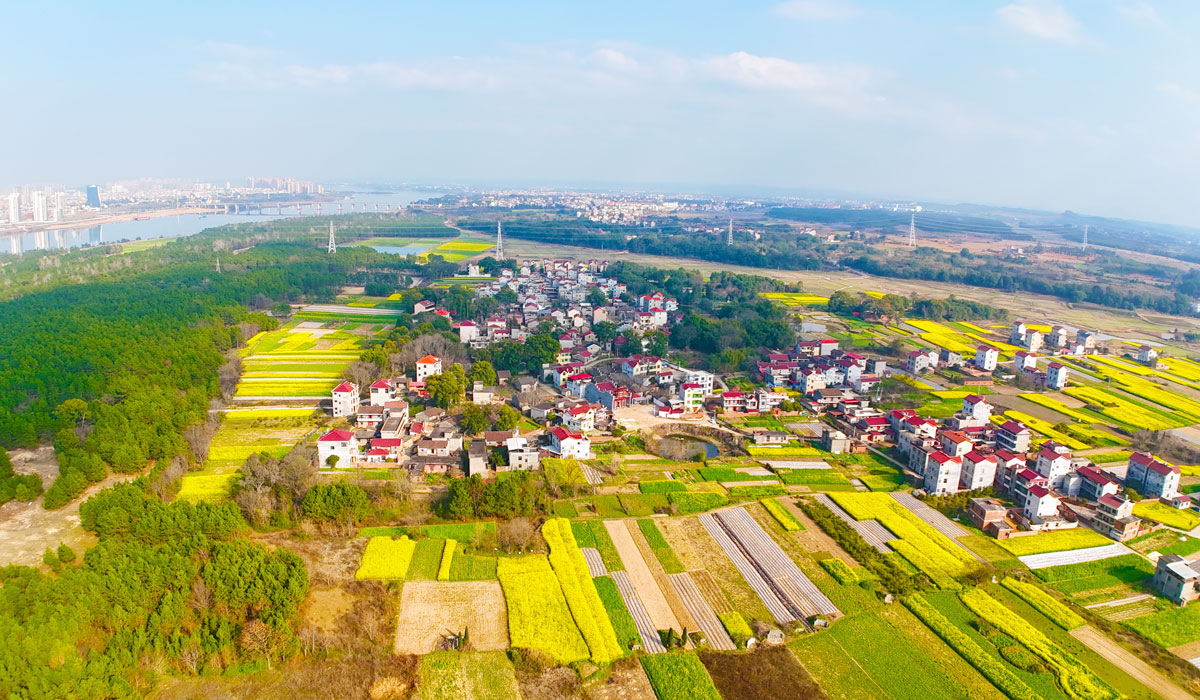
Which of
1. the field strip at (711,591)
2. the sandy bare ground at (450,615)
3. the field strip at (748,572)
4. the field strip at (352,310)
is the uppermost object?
the field strip at (352,310)

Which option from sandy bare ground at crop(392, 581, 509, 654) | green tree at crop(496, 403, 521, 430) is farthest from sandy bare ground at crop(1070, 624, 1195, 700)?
green tree at crop(496, 403, 521, 430)

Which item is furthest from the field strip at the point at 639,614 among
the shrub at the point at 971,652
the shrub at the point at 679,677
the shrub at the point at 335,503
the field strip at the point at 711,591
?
the shrub at the point at 335,503

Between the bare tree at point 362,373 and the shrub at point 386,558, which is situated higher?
the bare tree at point 362,373

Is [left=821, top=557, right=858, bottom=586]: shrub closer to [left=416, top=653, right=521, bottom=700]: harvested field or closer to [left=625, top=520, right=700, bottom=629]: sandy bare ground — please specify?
[left=625, top=520, right=700, bottom=629]: sandy bare ground

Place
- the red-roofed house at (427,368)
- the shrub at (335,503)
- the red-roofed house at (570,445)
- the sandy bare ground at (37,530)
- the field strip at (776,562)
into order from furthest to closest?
the red-roofed house at (427,368) < the red-roofed house at (570,445) < the shrub at (335,503) < the sandy bare ground at (37,530) < the field strip at (776,562)

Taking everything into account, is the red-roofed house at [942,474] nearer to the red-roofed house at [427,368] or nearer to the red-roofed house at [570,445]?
the red-roofed house at [570,445]

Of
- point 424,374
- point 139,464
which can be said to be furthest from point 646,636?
point 424,374

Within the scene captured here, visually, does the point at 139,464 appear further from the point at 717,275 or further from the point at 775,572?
the point at 717,275
